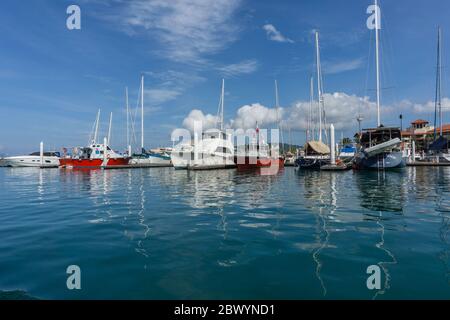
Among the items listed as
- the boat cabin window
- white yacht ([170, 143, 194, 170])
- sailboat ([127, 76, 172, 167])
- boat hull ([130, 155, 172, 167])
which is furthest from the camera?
sailboat ([127, 76, 172, 167])

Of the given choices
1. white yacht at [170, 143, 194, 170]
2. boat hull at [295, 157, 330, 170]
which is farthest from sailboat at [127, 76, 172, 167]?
boat hull at [295, 157, 330, 170]

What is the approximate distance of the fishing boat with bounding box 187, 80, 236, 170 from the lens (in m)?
46.3

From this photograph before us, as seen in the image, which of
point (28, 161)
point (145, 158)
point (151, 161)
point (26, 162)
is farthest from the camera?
point (28, 161)

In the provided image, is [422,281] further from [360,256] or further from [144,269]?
[144,269]

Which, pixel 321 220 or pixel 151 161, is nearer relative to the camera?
pixel 321 220

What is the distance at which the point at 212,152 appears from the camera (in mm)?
48219

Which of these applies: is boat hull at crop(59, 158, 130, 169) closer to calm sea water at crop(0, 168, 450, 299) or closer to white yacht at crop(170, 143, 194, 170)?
white yacht at crop(170, 143, 194, 170)

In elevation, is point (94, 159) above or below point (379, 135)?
below

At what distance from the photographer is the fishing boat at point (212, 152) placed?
1823 inches

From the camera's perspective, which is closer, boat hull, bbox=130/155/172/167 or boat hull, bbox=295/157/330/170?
boat hull, bbox=295/157/330/170

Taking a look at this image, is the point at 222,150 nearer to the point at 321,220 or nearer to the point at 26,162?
the point at 321,220

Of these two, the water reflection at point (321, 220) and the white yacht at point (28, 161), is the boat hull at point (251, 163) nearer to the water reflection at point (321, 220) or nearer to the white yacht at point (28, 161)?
the water reflection at point (321, 220)

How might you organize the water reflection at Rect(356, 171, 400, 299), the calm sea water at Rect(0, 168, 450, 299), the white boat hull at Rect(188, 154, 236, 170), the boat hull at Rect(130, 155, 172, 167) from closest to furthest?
the calm sea water at Rect(0, 168, 450, 299)
the water reflection at Rect(356, 171, 400, 299)
the white boat hull at Rect(188, 154, 236, 170)
the boat hull at Rect(130, 155, 172, 167)

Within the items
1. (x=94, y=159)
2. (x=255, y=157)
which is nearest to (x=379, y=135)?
(x=255, y=157)
